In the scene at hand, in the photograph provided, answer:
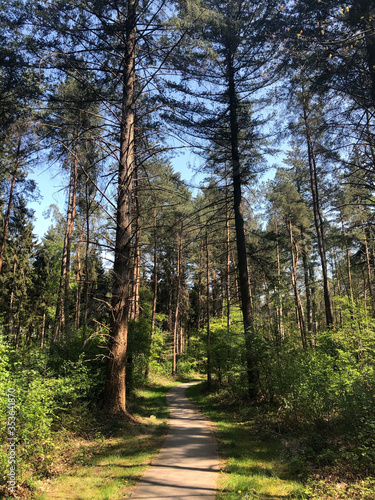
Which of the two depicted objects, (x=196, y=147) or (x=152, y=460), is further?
(x=196, y=147)

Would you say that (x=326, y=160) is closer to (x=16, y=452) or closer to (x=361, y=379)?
(x=361, y=379)

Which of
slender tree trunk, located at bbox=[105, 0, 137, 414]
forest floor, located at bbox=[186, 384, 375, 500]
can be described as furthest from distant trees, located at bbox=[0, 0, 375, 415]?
forest floor, located at bbox=[186, 384, 375, 500]

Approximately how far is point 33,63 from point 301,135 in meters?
8.43

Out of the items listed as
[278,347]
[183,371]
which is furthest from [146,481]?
[183,371]

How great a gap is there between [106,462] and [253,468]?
8.51ft

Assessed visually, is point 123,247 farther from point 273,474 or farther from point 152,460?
point 273,474

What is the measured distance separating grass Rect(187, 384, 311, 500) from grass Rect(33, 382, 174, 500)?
4.73 feet

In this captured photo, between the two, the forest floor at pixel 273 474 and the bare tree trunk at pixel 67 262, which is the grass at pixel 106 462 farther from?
the bare tree trunk at pixel 67 262

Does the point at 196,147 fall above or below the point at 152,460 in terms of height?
above

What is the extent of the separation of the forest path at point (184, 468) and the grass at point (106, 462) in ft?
0.76

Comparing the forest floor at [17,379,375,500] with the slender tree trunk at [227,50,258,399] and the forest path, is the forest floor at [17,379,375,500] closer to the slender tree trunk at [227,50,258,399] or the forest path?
the forest path

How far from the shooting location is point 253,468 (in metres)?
5.17

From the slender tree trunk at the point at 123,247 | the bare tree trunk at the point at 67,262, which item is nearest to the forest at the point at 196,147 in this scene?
the slender tree trunk at the point at 123,247

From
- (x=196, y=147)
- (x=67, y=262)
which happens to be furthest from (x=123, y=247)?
(x=67, y=262)
